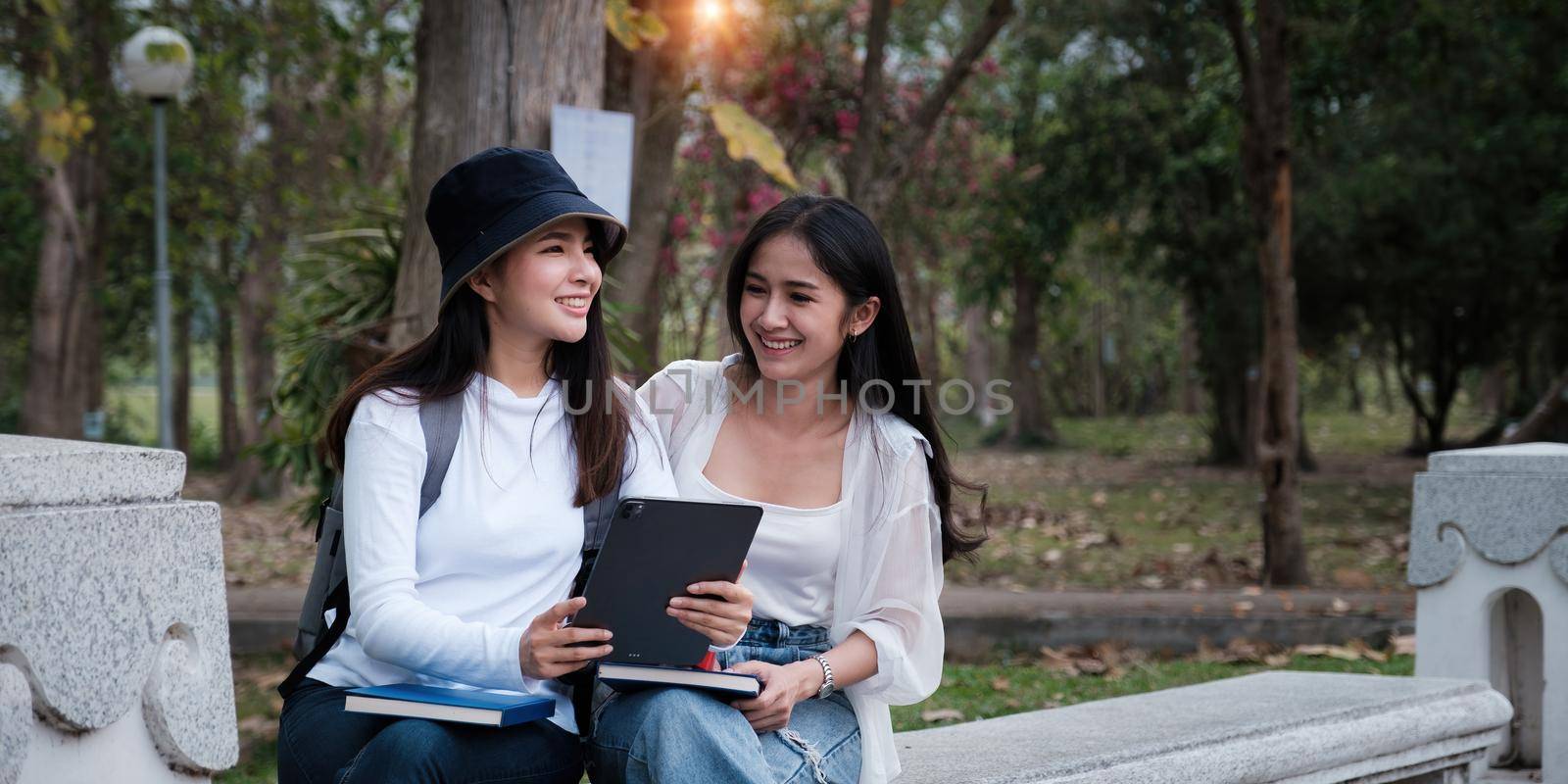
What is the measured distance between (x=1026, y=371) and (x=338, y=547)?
19.2 metres

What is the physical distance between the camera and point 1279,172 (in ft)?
24.7

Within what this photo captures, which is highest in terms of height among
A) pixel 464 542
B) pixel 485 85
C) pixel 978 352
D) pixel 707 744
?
pixel 485 85

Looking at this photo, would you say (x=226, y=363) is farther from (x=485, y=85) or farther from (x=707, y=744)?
(x=707, y=744)

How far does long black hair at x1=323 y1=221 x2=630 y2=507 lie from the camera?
2715mm

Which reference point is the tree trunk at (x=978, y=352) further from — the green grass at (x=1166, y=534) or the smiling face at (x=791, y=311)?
the smiling face at (x=791, y=311)

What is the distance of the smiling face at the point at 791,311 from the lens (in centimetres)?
302

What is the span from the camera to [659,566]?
2.48m

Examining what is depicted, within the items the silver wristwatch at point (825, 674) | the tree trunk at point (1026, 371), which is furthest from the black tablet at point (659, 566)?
the tree trunk at point (1026, 371)

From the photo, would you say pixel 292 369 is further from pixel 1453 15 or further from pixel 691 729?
pixel 1453 15

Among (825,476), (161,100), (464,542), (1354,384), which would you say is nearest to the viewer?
(464,542)

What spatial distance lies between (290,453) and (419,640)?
345 centimetres

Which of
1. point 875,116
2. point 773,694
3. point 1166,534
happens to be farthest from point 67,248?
point 773,694

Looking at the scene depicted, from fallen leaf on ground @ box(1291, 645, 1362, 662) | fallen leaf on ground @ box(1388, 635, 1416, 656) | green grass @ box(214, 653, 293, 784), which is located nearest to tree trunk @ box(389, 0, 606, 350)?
green grass @ box(214, 653, 293, 784)

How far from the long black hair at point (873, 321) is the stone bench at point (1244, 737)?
0.54 metres
